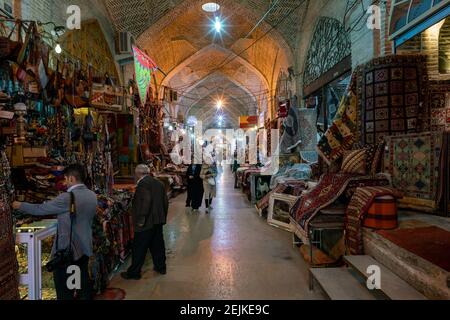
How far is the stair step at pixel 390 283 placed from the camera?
2.32 m

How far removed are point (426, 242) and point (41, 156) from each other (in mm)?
3843

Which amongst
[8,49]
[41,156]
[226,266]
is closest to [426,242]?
[226,266]

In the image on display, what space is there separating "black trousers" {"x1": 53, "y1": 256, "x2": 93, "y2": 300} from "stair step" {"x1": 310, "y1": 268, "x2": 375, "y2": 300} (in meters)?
2.09

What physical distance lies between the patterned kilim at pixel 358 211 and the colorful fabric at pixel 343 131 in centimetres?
173

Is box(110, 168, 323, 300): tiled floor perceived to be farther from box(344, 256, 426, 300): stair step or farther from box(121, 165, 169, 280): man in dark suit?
box(344, 256, 426, 300): stair step

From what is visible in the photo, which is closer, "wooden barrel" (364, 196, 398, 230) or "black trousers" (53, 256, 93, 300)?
"black trousers" (53, 256, 93, 300)

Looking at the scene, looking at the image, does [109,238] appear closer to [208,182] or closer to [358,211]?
[358,211]

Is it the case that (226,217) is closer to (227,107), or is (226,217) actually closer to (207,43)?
(207,43)

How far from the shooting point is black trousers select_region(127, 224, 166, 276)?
3674 millimetres

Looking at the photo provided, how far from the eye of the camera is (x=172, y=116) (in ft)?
55.6

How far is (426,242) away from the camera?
2.72 metres

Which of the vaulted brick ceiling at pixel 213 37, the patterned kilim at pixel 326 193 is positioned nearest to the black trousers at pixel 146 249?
the patterned kilim at pixel 326 193

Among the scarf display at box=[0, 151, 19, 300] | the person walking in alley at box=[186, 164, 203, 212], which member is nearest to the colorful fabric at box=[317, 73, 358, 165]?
the person walking in alley at box=[186, 164, 203, 212]

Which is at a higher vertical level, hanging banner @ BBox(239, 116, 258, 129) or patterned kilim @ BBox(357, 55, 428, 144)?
hanging banner @ BBox(239, 116, 258, 129)
